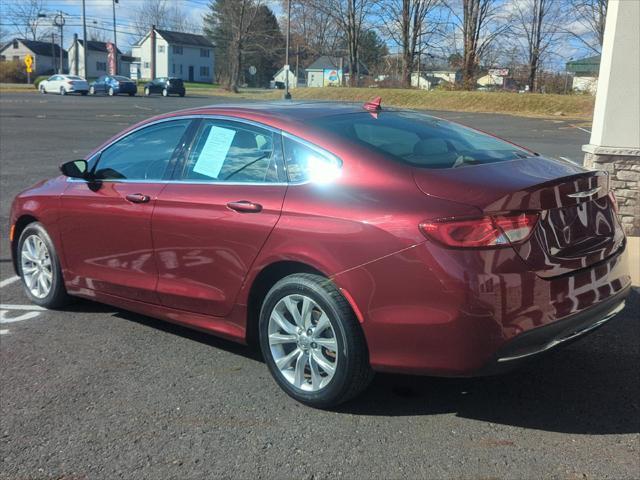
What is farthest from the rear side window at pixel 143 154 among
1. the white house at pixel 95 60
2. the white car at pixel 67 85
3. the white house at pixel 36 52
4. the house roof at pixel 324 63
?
the white house at pixel 95 60

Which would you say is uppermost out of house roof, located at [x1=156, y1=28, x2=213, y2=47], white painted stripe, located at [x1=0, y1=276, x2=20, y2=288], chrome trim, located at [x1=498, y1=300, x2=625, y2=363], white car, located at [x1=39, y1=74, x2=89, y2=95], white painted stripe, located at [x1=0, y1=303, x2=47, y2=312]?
house roof, located at [x1=156, y1=28, x2=213, y2=47]

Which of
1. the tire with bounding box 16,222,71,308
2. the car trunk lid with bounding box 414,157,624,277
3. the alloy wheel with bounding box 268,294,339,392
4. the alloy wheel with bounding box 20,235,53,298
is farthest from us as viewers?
the alloy wheel with bounding box 20,235,53,298

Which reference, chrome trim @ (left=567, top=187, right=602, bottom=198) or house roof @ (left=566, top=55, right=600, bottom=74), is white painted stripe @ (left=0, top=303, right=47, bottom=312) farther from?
house roof @ (left=566, top=55, right=600, bottom=74)

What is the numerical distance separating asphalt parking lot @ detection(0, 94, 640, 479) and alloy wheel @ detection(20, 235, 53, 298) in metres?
A: 0.43

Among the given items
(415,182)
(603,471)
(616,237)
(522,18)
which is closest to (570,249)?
(616,237)

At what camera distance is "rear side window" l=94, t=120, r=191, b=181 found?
14.7 feet

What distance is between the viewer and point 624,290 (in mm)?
3756

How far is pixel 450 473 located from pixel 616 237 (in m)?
1.70

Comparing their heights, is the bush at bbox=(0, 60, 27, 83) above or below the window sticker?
above

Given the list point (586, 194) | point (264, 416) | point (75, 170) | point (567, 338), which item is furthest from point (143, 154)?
point (567, 338)

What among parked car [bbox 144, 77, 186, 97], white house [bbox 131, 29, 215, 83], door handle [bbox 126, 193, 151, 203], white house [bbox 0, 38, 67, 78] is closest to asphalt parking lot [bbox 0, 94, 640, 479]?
door handle [bbox 126, 193, 151, 203]

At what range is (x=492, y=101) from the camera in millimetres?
37781

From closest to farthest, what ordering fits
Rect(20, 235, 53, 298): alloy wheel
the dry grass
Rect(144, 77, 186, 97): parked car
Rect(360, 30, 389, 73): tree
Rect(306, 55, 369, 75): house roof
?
Rect(20, 235, 53, 298): alloy wheel < the dry grass < Rect(144, 77, 186, 97): parked car < Rect(360, 30, 389, 73): tree < Rect(306, 55, 369, 75): house roof

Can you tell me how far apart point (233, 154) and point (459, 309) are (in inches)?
69.8
